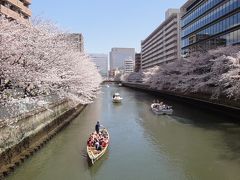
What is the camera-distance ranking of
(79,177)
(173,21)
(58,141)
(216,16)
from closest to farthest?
(79,177), (58,141), (216,16), (173,21)

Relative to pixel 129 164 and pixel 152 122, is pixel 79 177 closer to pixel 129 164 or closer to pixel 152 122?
pixel 129 164

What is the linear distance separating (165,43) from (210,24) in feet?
204

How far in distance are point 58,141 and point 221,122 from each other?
54.7 ft

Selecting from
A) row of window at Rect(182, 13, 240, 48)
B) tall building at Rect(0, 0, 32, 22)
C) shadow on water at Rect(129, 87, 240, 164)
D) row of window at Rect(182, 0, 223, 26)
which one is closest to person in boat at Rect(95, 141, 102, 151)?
shadow on water at Rect(129, 87, 240, 164)

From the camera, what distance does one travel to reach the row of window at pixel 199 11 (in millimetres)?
60066

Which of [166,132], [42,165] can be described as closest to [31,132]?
[42,165]

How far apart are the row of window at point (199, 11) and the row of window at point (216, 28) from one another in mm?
3863

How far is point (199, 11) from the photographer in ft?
222

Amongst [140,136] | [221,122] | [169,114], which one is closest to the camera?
[140,136]

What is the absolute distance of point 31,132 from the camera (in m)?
21.2

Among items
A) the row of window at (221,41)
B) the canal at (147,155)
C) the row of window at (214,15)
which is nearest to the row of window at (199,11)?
the row of window at (214,15)

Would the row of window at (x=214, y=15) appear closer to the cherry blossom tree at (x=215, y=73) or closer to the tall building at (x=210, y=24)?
the tall building at (x=210, y=24)

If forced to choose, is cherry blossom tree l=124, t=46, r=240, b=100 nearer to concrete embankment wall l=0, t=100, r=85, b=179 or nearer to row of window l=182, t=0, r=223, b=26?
row of window l=182, t=0, r=223, b=26

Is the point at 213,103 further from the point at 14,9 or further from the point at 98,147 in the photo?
the point at 14,9
